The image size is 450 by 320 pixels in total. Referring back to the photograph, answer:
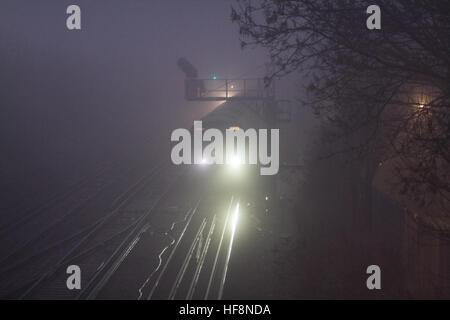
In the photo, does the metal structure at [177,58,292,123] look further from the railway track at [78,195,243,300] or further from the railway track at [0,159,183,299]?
the railway track at [0,159,183,299]

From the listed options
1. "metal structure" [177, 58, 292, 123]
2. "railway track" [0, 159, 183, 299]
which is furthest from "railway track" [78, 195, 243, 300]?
"metal structure" [177, 58, 292, 123]

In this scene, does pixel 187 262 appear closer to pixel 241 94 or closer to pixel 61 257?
pixel 61 257

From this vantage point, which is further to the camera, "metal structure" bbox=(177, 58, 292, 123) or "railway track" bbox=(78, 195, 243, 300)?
"metal structure" bbox=(177, 58, 292, 123)

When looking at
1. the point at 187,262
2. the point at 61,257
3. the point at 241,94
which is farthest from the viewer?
the point at 241,94

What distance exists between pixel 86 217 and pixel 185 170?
7.65m

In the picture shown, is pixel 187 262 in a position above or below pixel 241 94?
below

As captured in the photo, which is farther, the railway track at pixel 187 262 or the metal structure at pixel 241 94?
the metal structure at pixel 241 94

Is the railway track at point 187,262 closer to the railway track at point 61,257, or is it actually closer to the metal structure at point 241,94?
the railway track at point 61,257

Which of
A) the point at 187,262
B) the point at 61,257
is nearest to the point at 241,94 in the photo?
the point at 187,262

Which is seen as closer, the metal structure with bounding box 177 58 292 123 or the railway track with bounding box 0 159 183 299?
the railway track with bounding box 0 159 183 299

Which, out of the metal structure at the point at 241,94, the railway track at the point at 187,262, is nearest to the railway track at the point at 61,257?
the railway track at the point at 187,262

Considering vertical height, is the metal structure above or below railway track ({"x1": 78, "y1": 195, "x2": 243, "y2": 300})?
above

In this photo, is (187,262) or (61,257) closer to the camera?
(187,262)

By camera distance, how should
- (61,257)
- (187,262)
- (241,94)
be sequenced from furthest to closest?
1. (241,94)
2. (61,257)
3. (187,262)
